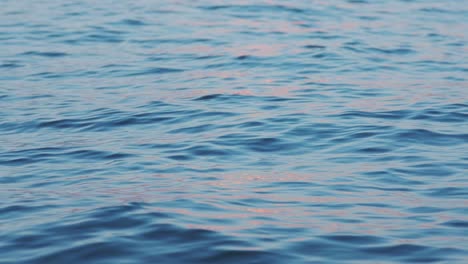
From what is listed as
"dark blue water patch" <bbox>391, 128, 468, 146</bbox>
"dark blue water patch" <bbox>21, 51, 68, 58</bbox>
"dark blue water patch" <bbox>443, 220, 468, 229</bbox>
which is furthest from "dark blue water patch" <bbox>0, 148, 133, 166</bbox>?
"dark blue water patch" <bbox>21, 51, 68, 58</bbox>

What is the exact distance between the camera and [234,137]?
965 cm

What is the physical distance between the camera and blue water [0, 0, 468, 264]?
6.71 m

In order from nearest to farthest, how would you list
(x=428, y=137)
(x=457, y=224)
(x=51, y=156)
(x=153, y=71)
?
(x=457, y=224)
(x=51, y=156)
(x=428, y=137)
(x=153, y=71)

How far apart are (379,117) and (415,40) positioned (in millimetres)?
4736

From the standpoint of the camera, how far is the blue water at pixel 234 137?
671 centimetres

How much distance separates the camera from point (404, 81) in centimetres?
1205

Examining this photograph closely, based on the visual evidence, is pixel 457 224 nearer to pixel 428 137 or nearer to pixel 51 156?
pixel 428 137

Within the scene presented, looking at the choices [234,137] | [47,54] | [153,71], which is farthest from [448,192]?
[47,54]

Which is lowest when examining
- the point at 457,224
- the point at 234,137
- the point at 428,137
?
the point at 457,224

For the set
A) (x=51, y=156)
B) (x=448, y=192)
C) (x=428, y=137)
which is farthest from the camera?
(x=428, y=137)

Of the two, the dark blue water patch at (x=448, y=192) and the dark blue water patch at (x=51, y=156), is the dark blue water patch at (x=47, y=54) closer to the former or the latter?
the dark blue water patch at (x=51, y=156)

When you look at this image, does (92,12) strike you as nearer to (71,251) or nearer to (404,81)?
(404,81)

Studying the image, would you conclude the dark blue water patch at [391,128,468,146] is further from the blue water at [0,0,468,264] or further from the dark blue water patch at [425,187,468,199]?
the dark blue water patch at [425,187,468,199]

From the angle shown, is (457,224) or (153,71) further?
Result: (153,71)
